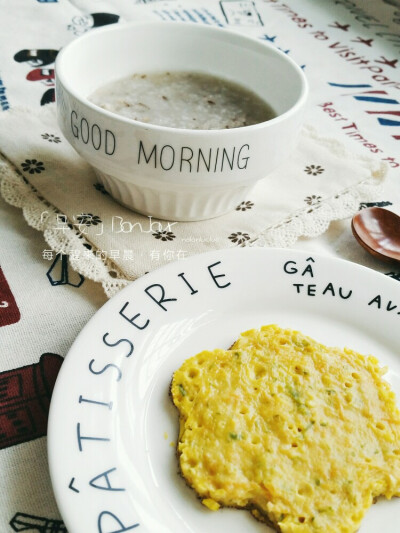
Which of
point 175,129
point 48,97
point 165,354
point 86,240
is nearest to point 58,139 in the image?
point 48,97

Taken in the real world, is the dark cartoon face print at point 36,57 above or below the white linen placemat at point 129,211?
above

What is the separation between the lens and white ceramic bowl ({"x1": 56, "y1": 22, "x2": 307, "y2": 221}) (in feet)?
2.57

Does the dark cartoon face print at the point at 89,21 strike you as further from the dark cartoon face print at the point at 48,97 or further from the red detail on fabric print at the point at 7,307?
the red detail on fabric print at the point at 7,307

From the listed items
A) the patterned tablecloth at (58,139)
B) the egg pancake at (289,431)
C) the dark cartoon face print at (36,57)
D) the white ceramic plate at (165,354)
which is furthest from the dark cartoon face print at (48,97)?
the egg pancake at (289,431)

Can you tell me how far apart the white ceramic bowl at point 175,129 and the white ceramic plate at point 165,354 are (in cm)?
14

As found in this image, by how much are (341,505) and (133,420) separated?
236 millimetres

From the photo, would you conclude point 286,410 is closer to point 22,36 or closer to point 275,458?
point 275,458

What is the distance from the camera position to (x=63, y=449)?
0.54 meters

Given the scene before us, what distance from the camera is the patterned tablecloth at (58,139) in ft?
2.05

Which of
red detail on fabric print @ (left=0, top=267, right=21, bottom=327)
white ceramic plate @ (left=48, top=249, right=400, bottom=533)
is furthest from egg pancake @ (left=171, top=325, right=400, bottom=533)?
red detail on fabric print @ (left=0, top=267, right=21, bottom=327)

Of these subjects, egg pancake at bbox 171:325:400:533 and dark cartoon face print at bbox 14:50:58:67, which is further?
dark cartoon face print at bbox 14:50:58:67

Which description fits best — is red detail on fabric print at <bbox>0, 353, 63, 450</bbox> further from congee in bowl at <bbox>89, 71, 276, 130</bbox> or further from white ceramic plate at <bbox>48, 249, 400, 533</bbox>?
congee in bowl at <bbox>89, 71, 276, 130</bbox>

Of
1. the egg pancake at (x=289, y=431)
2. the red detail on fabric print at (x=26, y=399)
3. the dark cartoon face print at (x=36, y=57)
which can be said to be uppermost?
the dark cartoon face print at (x=36, y=57)

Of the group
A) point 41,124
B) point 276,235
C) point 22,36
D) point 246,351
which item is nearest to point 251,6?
point 22,36
